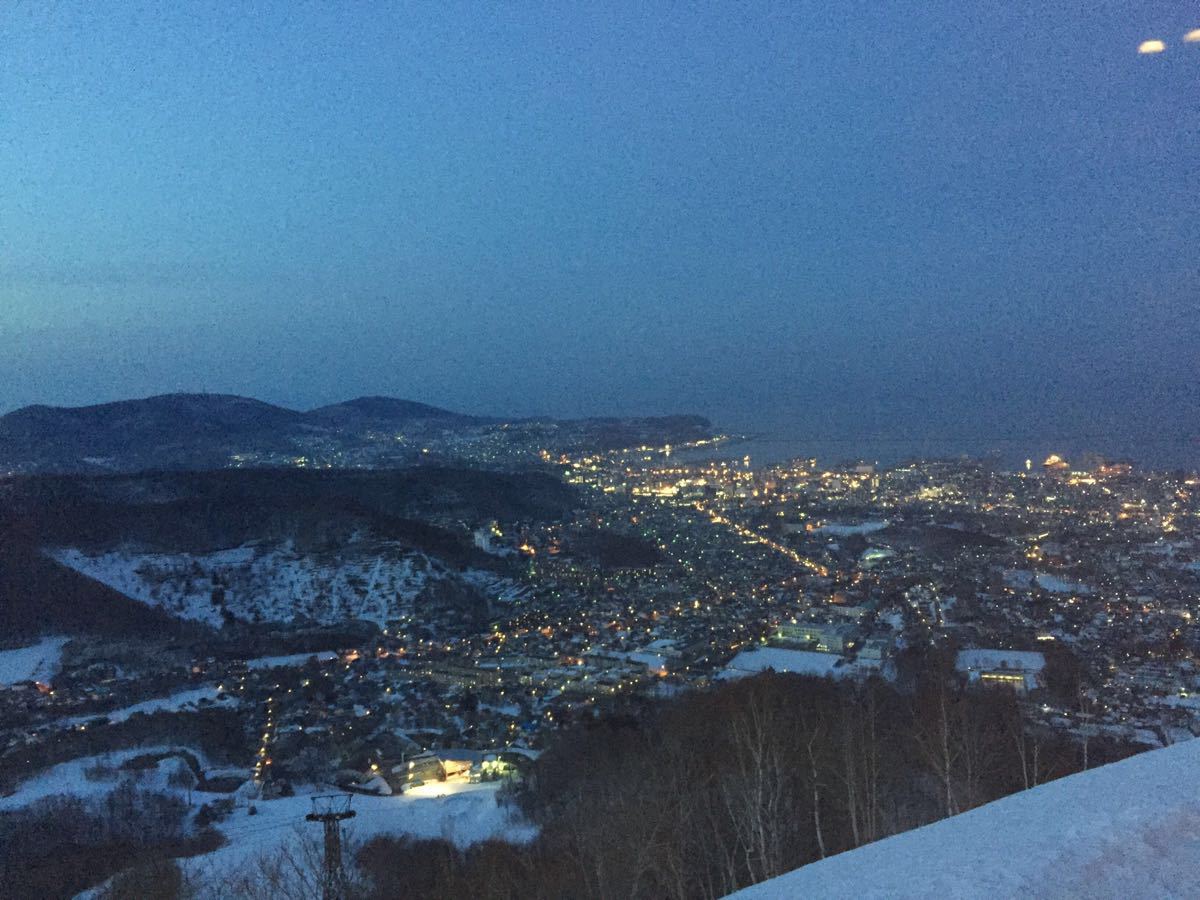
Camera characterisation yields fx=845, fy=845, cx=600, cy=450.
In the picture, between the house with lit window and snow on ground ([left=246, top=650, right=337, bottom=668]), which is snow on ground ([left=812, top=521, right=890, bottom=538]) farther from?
snow on ground ([left=246, top=650, right=337, bottom=668])

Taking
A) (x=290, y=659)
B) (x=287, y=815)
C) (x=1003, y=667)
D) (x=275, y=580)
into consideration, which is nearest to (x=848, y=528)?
(x=1003, y=667)

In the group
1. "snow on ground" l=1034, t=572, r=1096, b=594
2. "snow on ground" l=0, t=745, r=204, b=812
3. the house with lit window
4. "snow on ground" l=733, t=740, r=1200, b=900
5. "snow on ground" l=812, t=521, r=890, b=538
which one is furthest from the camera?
"snow on ground" l=812, t=521, r=890, b=538

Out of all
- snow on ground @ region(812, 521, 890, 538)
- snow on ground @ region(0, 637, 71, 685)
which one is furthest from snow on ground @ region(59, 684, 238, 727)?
snow on ground @ region(812, 521, 890, 538)

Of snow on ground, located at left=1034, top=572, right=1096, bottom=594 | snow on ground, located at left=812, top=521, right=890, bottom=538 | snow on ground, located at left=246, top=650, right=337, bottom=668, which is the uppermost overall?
snow on ground, located at left=1034, top=572, right=1096, bottom=594

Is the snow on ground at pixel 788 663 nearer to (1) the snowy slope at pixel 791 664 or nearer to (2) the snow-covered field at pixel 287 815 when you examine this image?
(1) the snowy slope at pixel 791 664

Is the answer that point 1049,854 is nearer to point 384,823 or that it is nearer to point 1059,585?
point 384,823

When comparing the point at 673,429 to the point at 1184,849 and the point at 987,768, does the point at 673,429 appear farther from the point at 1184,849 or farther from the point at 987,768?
the point at 1184,849

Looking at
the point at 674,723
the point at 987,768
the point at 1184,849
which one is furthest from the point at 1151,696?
the point at 1184,849
